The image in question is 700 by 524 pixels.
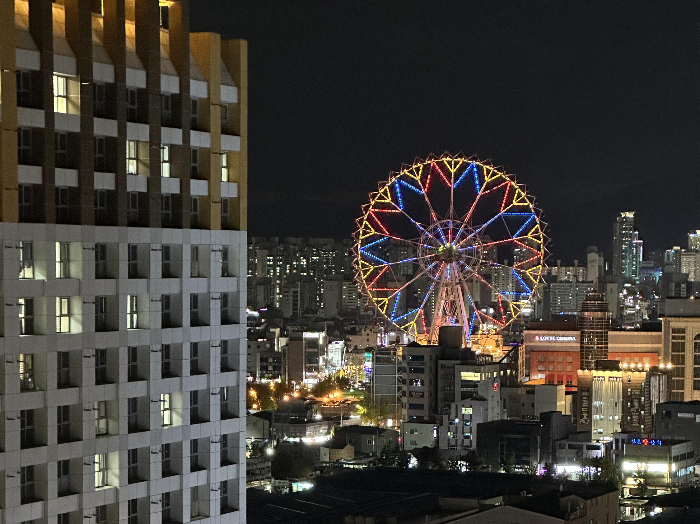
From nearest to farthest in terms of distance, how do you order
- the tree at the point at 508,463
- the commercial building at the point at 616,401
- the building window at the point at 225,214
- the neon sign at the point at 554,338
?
the building window at the point at 225,214
the tree at the point at 508,463
the commercial building at the point at 616,401
the neon sign at the point at 554,338

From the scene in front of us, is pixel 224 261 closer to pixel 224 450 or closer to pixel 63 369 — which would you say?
pixel 224 450

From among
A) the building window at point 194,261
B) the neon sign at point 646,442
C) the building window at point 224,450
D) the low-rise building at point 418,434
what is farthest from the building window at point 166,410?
the low-rise building at point 418,434

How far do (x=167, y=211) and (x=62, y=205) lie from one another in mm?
807

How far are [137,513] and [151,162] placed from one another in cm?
184

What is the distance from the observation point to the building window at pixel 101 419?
7789 mm

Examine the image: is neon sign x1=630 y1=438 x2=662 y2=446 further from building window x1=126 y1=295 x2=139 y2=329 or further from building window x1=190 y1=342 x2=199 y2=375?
building window x1=126 y1=295 x2=139 y2=329

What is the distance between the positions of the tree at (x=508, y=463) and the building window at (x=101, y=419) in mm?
23939

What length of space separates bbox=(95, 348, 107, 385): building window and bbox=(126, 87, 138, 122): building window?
1.22 meters

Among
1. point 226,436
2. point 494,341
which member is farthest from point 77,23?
point 494,341

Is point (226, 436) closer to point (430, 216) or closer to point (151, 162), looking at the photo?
point (151, 162)

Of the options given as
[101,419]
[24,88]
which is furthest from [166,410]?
[24,88]

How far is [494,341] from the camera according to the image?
4622cm

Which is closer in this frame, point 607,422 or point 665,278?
point 607,422

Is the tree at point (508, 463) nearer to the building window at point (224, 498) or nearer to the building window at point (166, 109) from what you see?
the building window at point (224, 498)
